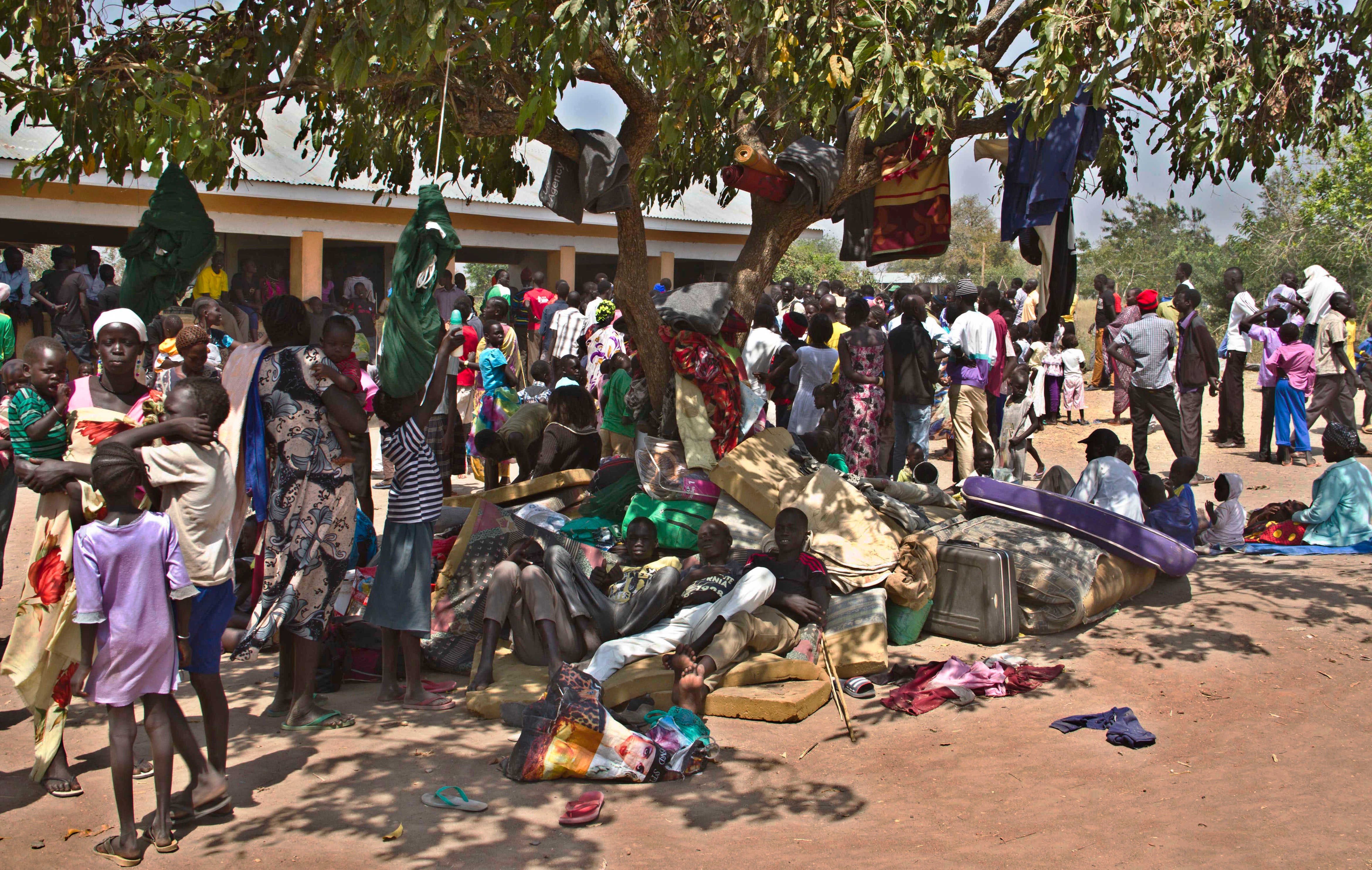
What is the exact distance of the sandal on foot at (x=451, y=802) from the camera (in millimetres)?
4227

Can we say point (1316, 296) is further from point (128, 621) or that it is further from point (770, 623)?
point (128, 621)

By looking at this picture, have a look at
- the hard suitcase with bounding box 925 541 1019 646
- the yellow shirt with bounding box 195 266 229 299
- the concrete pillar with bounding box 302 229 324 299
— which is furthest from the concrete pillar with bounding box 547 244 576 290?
the hard suitcase with bounding box 925 541 1019 646

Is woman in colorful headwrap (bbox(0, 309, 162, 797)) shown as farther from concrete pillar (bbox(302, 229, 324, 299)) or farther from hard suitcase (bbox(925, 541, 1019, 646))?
concrete pillar (bbox(302, 229, 324, 299))

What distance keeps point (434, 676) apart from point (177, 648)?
2288 mm

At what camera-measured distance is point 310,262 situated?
16781mm

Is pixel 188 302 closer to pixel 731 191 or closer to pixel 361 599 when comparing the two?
pixel 731 191

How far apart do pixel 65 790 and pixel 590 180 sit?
→ 4350mm

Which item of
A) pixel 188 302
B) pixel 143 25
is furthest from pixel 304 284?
pixel 143 25

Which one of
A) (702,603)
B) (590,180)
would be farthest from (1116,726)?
(590,180)

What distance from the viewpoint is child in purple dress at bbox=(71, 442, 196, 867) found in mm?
3627

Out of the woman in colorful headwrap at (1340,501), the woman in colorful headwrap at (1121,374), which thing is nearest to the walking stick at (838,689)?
the woman in colorful headwrap at (1340,501)

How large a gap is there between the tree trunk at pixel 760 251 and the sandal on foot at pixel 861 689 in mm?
3149

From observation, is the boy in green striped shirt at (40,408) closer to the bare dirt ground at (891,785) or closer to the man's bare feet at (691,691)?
the bare dirt ground at (891,785)

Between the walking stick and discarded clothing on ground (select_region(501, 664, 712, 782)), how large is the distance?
0.80 m
